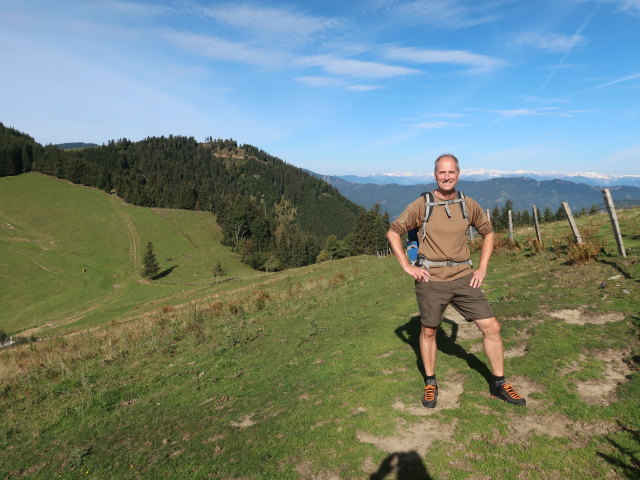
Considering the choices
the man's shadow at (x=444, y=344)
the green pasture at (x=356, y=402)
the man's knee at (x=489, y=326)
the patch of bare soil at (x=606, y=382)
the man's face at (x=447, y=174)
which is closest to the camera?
the green pasture at (x=356, y=402)

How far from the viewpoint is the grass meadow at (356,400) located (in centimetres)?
417

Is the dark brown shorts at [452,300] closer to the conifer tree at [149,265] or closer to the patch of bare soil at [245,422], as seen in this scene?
the patch of bare soil at [245,422]

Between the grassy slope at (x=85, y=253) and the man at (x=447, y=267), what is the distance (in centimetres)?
3762

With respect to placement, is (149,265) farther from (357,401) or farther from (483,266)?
(483,266)

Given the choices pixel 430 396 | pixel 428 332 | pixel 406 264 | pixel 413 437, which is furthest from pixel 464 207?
pixel 413 437

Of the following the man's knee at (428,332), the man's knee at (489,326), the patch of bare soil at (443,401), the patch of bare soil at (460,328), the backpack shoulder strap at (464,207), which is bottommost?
the patch of bare soil at (460,328)

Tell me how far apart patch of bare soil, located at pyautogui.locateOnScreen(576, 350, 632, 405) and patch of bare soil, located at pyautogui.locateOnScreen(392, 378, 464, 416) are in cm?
174

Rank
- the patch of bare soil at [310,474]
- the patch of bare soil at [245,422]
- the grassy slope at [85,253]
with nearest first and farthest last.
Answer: the patch of bare soil at [310,474]
the patch of bare soil at [245,422]
the grassy slope at [85,253]

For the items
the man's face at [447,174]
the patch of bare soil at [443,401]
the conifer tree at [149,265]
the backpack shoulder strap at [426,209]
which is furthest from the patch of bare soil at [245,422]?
the conifer tree at [149,265]

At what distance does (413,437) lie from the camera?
455 centimetres

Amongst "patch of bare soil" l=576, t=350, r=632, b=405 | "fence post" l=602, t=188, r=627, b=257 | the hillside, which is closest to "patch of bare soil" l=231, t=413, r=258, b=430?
the hillside

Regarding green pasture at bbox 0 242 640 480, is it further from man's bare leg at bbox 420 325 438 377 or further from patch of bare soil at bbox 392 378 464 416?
man's bare leg at bbox 420 325 438 377

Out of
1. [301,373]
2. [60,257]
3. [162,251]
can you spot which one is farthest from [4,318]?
[301,373]

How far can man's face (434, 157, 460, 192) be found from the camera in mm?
5223
